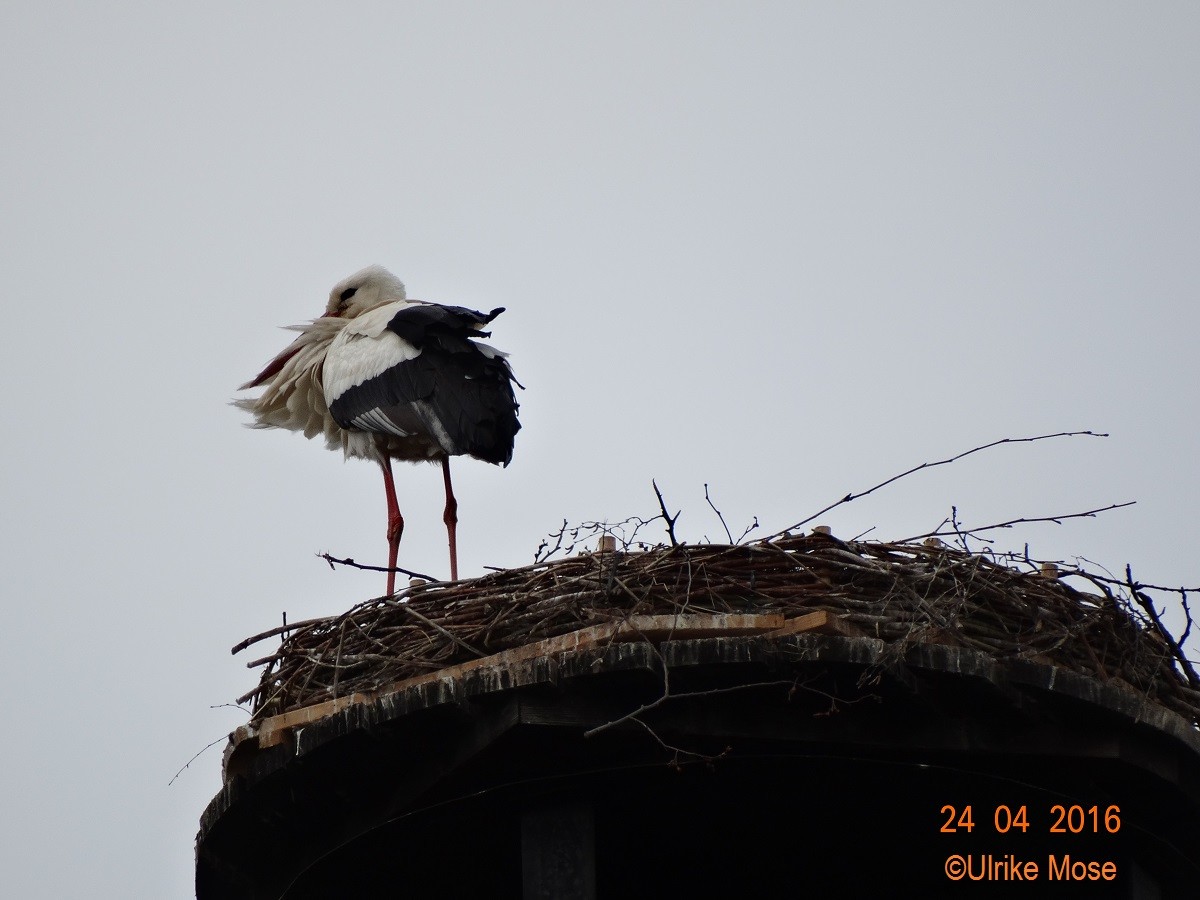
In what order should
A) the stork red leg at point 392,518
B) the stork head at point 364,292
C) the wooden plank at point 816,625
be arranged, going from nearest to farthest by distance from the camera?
the wooden plank at point 816,625
the stork red leg at point 392,518
the stork head at point 364,292

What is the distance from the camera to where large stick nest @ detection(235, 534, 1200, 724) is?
21.2ft

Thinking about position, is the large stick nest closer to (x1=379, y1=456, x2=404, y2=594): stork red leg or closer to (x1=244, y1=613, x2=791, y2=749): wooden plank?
(x1=244, y1=613, x2=791, y2=749): wooden plank

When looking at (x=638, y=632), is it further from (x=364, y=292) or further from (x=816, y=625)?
(x=364, y=292)

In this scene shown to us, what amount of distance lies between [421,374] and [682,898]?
311 centimetres

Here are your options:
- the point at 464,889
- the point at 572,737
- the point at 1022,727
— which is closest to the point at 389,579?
the point at 464,889

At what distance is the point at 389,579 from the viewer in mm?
9414

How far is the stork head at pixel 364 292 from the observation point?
11.2m

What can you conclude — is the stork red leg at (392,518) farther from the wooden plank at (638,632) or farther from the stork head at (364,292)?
the wooden plank at (638,632)

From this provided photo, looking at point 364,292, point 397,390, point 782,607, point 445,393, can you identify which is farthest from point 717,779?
point 364,292

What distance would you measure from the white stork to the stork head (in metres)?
0.40

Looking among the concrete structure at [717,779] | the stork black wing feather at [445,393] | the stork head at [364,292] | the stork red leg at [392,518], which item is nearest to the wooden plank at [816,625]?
the concrete structure at [717,779]

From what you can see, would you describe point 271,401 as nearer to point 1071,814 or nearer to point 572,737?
point 572,737

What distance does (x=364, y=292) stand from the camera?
36.7ft

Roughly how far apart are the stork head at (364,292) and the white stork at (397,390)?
403mm
